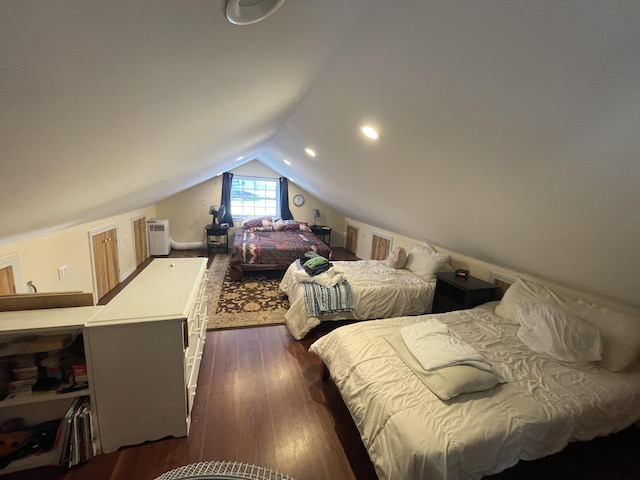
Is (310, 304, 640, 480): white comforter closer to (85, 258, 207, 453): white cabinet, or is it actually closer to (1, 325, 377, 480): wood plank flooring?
(1, 325, 377, 480): wood plank flooring

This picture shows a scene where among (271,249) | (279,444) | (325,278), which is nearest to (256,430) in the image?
(279,444)

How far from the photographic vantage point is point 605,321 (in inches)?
71.0

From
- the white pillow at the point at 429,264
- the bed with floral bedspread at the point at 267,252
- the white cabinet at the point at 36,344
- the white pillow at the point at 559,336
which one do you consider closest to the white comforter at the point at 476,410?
the white pillow at the point at 559,336

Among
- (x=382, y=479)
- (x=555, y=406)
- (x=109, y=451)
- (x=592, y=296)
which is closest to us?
(x=382, y=479)

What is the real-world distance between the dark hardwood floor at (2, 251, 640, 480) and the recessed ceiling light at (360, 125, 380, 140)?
199 centimetres

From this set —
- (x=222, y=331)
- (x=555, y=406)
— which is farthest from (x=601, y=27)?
(x=222, y=331)

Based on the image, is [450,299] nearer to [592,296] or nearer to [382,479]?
[592,296]

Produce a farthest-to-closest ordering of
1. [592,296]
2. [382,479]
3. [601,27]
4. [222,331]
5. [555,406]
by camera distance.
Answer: [222,331], [592,296], [555,406], [382,479], [601,27]

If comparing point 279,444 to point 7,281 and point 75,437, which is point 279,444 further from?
point 7,281

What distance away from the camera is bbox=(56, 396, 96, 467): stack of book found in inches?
54.7

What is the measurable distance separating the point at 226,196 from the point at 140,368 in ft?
15.9

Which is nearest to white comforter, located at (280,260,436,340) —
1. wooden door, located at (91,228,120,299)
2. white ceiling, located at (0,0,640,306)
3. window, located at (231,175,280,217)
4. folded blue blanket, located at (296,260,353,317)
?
folded blue blanket, located at (296,260,353,317)

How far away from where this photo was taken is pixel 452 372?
1412 millimetres

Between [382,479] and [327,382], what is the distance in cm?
98
